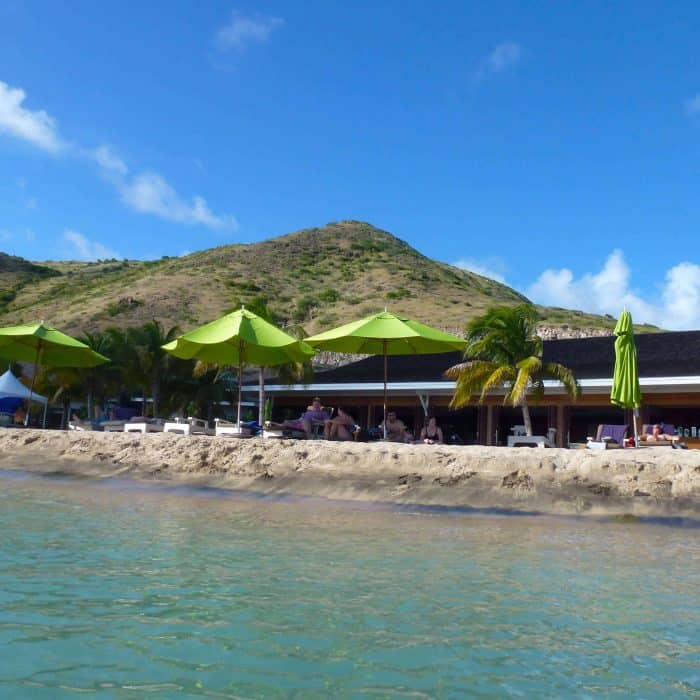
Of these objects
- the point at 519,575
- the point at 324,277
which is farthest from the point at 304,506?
the point at 324,277

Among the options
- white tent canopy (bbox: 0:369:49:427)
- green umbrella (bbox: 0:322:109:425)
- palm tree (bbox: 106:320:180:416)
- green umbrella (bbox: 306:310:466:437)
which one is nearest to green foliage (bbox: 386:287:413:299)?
palm tree (bbox: 106:320:180:416)

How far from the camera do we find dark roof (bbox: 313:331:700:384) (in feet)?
61.2

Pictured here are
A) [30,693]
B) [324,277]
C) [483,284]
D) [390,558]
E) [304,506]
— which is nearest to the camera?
[30,693]

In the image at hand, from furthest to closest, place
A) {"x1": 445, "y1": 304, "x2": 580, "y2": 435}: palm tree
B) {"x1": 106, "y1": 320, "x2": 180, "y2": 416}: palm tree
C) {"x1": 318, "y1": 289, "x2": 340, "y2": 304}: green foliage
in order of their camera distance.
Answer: {"x1": 318, "y1": 289, "x2": 340, "y2": 304}: green foliage < {"x1": 106, "y1": 320, "x2": 180, "y2": 416}: palm tree < {"x1": 445, "y1": 304, "x2": 580, "y2": 435}: palm tree

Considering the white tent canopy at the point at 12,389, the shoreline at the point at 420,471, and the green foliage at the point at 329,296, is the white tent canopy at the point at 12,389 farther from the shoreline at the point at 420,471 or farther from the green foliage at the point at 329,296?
the green foliage at the point at 329,296

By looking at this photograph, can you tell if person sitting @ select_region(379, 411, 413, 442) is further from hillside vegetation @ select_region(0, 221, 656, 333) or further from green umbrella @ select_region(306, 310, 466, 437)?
hillside vegetation @ select_region(0, 221, 656, 333)

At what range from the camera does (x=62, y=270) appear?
88.5 meters

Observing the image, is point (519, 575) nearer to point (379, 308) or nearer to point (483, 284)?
point (379, 308)

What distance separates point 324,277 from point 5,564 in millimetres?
63897

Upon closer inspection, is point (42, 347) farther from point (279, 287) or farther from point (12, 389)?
point (279, 287)

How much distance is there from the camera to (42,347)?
17.9 metres

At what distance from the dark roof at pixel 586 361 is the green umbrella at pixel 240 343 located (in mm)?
6687

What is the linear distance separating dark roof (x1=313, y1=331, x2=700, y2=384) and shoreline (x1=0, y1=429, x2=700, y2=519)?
301 inches

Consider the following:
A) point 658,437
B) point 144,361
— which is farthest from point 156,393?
point 658,437
